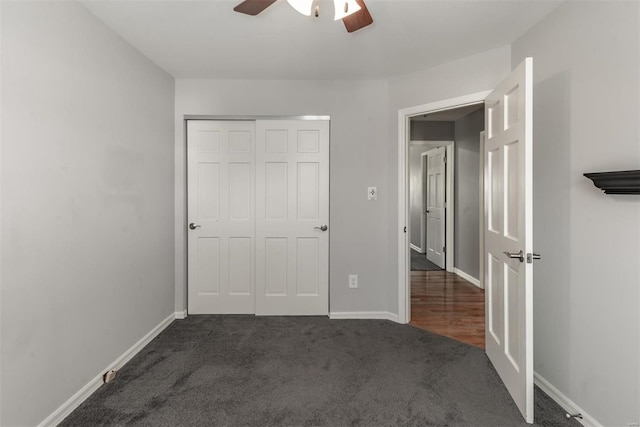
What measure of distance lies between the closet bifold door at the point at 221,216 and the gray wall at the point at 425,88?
4.55 feet

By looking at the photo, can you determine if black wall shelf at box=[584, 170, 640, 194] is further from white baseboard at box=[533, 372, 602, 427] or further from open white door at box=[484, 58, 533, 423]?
white baseboard at box=[533, 372, 602, 427]

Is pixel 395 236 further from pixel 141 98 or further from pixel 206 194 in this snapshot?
pixel 141 98

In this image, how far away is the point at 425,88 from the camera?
2.85 m

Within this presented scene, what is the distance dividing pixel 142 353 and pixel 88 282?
0.83 meters

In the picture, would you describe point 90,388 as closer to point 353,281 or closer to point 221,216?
point 221,216

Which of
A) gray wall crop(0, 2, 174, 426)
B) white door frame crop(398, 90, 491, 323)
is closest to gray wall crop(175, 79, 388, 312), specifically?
white door frame crop(398, 90, 491, 323)

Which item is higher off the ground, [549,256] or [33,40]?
[33,40]

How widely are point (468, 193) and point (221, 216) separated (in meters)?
3.41

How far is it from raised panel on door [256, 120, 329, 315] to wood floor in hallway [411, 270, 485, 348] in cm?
106

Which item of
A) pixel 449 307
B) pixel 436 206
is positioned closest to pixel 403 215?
pixel 449 307

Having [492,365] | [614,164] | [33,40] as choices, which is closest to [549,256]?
[614,164]

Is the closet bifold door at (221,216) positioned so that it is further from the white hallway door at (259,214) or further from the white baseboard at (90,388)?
the white baseboard at (90,388)

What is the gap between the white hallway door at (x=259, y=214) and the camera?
10.4 feet

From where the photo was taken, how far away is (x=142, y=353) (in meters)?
2.45
